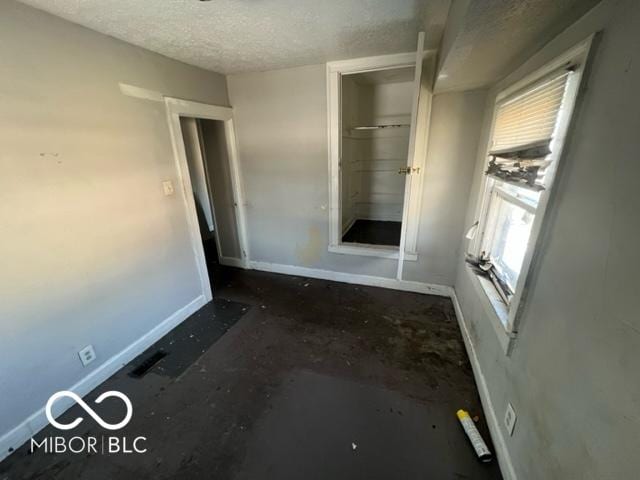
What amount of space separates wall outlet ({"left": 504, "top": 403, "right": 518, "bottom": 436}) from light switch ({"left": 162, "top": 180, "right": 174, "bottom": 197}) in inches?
105

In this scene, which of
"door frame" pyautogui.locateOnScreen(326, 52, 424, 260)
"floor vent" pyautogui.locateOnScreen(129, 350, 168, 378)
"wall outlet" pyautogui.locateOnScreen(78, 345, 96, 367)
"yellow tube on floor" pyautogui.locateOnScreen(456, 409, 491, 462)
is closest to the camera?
"yellow tube on floor" pyautogui.locateOnScreen(456, 409, 491, 462)

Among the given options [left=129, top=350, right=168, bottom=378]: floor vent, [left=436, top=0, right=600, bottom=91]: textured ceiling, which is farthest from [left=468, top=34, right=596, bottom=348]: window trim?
[left=129, top=350, right=168, bottom=378]: floor vent

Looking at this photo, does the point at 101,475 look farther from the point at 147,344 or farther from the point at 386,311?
the point at 386,311

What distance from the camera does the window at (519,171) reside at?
1.05 metres

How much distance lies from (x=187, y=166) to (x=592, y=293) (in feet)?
8.73

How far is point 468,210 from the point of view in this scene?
7.98ft

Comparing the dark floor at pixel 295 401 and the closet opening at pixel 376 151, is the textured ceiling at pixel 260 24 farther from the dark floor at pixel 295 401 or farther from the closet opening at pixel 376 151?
the dark floor at pixel 295 401

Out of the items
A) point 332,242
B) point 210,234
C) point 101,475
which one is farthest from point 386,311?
point 210,234

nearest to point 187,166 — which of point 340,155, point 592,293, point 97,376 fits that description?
point 340,155

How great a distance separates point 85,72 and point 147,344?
1.95m

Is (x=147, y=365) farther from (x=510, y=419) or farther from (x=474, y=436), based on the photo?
(x=510, y=419)

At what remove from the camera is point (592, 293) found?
0.82 meters

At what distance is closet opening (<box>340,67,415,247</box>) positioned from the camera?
142 inches

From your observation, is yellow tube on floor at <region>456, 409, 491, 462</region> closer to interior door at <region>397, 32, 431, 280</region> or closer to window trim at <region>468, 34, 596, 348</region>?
window trim at <region>468, 34, 596, 348</region>
